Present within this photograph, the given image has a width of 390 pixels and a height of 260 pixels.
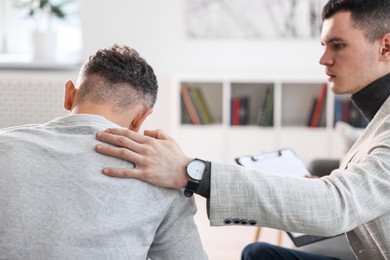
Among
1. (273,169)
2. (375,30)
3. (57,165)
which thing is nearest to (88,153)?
(57,165)

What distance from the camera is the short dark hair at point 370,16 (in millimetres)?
1455

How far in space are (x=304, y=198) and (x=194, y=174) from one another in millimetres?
250

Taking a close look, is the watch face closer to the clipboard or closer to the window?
the clipboard

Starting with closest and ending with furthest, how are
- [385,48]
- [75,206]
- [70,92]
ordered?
[75,206]
[70,92]
[385,48]

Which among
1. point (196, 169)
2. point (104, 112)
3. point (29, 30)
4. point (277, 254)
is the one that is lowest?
point (277, 254)

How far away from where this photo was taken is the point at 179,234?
108 cm

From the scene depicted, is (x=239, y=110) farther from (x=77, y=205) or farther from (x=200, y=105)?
(x=77, y=205)

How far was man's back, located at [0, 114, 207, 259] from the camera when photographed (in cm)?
97

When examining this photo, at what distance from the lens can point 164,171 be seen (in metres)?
1.10

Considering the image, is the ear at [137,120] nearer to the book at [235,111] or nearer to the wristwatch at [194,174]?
the wristwatch at [194,174]

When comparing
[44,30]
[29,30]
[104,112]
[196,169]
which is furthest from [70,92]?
[29,30]

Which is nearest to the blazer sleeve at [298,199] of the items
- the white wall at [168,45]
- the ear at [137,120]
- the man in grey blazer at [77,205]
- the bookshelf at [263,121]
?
the man in grey blazer at [77,205]

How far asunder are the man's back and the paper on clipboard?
958mm

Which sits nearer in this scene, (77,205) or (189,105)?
(77,205)
